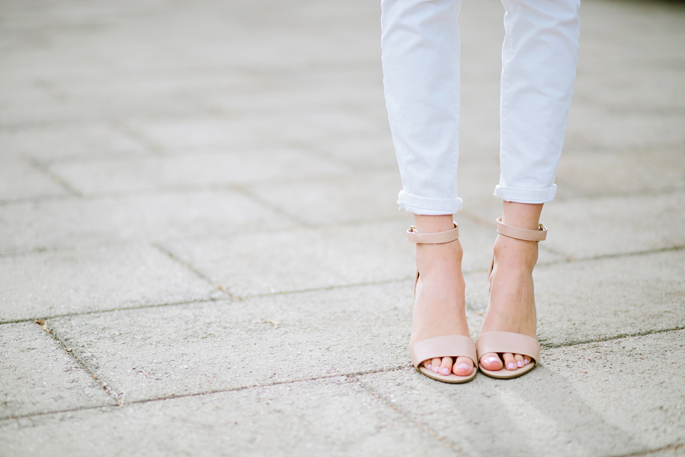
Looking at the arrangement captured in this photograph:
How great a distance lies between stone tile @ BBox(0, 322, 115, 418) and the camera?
1.24 meters

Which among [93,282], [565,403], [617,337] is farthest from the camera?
[93,282]

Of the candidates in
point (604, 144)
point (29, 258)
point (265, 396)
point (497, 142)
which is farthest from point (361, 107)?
point (265, 396)

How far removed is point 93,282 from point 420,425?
0.98 m

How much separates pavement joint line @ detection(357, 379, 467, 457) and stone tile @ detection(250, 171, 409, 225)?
104 cm

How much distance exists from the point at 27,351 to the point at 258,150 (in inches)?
68.6

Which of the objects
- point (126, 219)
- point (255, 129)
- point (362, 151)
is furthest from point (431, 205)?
point (255, 129)

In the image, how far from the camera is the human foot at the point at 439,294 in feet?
4.57

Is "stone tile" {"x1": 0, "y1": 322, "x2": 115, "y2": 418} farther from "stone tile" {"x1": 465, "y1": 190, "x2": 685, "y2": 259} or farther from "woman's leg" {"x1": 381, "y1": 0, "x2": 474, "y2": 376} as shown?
"stone tile" {"x1": 465, "y1": 190, "x2": 685, "y2": 259}

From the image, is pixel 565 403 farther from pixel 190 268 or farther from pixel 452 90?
pixel 190 268

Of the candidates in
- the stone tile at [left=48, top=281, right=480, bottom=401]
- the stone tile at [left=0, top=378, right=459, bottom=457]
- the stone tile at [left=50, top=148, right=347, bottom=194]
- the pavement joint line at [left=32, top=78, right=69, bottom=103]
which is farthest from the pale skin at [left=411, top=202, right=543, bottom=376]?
the pavement joint line at [left=32, top=78, right=69, bottom=103]

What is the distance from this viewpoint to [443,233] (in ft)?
4.58

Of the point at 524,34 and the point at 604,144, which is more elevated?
the point at 524,34

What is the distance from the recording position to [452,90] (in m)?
1.37

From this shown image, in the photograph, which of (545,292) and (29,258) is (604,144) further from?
(29,258)
